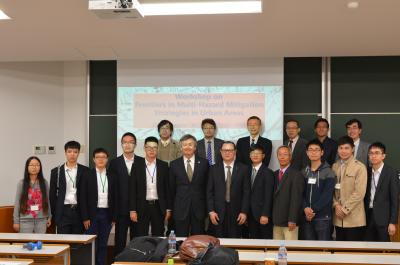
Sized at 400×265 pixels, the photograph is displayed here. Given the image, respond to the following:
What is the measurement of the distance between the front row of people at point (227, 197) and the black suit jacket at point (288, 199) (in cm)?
1

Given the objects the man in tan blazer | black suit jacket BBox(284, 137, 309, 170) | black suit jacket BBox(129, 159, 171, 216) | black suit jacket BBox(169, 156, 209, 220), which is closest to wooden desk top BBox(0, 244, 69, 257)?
black suit jacket BBox(129, 159, 171, 216)

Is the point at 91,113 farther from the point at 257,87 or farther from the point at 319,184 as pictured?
the point at 319,184

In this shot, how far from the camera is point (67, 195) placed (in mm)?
4953

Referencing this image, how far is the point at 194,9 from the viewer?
446cm

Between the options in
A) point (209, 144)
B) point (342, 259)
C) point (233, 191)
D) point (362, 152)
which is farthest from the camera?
point (209, 144)

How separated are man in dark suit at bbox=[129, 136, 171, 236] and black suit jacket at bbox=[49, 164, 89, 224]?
0.60 m

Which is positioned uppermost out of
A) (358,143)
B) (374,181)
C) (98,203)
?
(358,143)

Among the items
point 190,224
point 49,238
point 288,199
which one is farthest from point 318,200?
point 49,238

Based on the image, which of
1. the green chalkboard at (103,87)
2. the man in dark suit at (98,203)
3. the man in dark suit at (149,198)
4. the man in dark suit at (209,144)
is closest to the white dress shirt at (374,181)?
the man in dark suit at (209,144)

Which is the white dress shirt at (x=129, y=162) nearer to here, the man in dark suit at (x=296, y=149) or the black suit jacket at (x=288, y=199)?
the black suit jacket at (x=288, y=199)

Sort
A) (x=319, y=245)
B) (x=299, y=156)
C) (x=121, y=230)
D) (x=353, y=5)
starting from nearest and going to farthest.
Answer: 1. (x=319, y=245)
2. (x=353, y=5)
3. (x=121, y=230)
4. (x=299, y=156)

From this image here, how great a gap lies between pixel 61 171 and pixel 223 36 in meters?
2.48

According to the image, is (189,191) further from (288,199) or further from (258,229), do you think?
(288,199)

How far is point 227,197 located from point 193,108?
2056 mm
